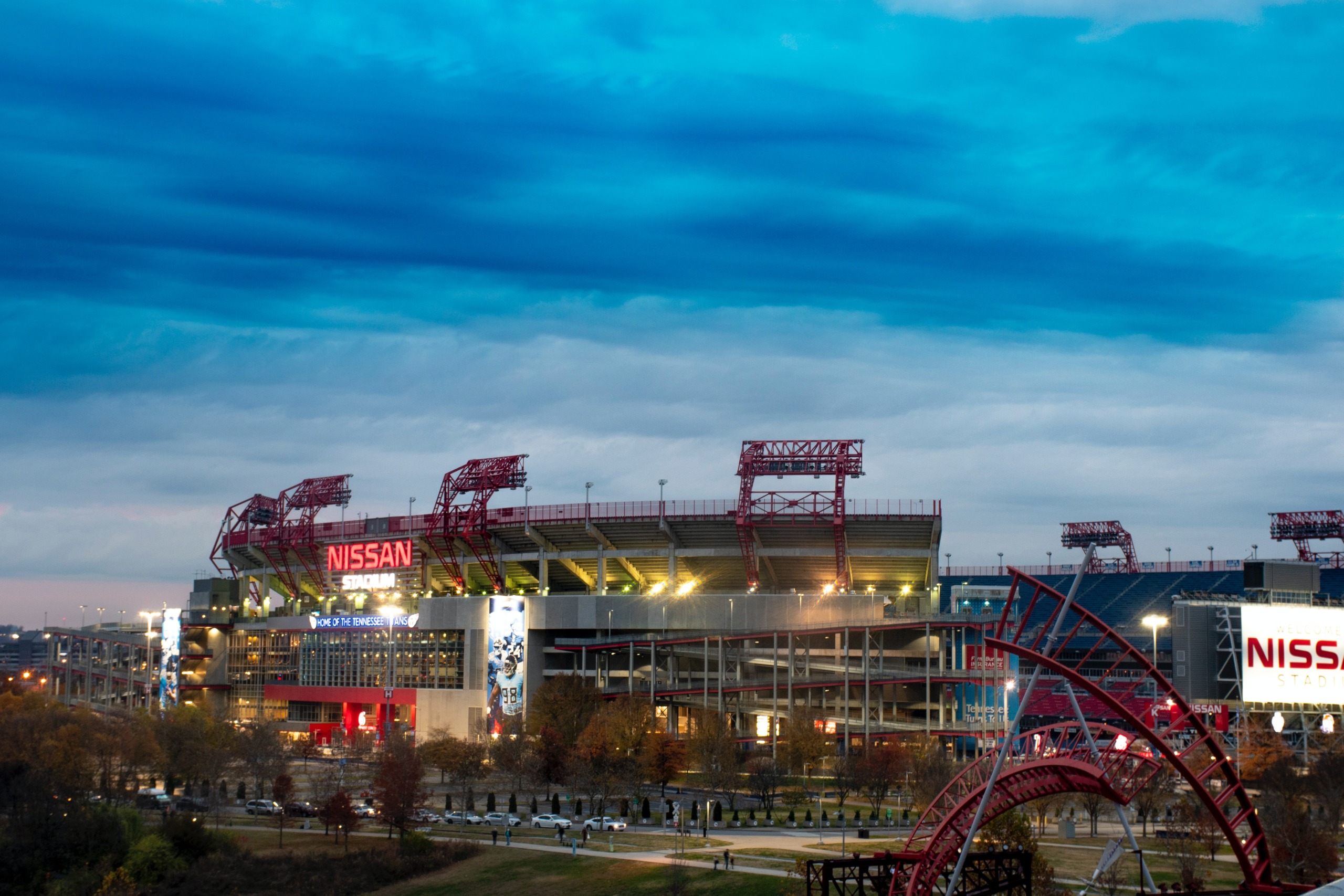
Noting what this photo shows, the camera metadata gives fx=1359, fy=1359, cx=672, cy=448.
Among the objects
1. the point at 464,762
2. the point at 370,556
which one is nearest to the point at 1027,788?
the point at 464,762

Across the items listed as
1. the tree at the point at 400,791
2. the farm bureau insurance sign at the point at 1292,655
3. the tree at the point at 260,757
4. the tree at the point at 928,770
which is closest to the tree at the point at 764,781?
the tree at the point at 928,770

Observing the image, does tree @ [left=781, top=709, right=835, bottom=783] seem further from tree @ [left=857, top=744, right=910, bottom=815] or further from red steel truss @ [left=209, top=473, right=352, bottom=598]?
red steel truss @ [left=209, top=473, right=352, bottom=598]

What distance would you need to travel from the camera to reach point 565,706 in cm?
13188

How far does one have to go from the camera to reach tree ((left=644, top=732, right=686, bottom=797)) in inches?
4218

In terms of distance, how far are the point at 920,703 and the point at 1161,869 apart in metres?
65.2

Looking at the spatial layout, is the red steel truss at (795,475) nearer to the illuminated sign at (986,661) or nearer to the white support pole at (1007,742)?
the illuminated sign at (986,661)

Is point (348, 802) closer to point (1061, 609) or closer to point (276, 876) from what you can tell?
point (276, 876)

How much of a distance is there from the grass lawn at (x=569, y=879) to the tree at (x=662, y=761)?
24825 millimetres

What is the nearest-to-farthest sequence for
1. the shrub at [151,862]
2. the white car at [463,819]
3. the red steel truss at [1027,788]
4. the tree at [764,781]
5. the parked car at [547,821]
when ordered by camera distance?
the red steel truss at [1027,788]
the shrub at [151,862]
the parked car at [547,821]
the white car at [463,819]
the tree at [764,781]

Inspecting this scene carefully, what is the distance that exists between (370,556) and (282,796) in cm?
7656

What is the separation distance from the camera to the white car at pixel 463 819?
96.0 metres

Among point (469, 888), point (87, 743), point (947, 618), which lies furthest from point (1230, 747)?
point (87, 743)

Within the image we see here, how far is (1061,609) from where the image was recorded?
38.0 m

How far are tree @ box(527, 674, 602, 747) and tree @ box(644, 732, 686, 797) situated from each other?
37.5ft
